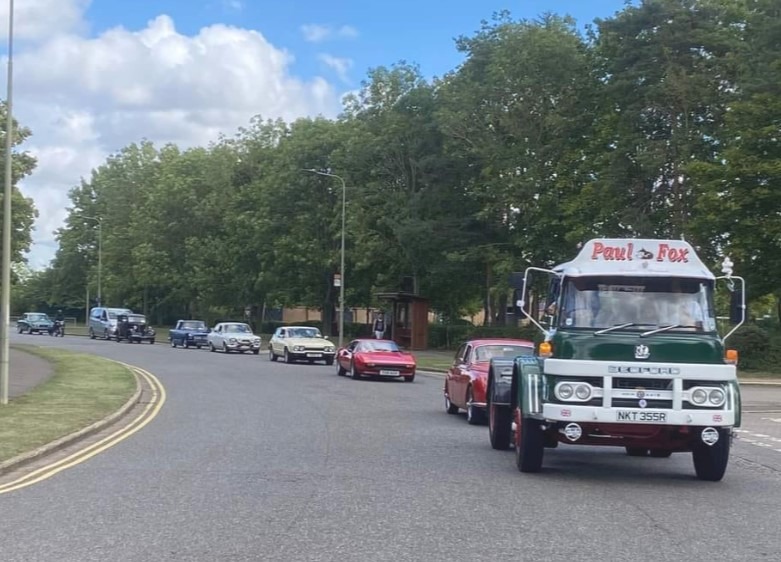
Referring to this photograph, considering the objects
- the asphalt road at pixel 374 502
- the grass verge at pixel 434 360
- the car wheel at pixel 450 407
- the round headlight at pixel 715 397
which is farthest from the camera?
the grass verge at pixel 434 360

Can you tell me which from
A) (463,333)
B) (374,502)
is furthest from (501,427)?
(463,333)

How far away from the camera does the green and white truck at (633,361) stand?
1095 centimetres

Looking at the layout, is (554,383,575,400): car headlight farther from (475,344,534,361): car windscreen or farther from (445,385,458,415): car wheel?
(445,385,458,415): car wheel

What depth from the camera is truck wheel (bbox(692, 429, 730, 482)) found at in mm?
11500

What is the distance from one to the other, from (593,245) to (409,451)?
3977mm

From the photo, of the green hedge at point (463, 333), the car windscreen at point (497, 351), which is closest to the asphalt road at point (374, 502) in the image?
the car windscreen at point (497, 351)

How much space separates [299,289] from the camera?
66812 millimetres

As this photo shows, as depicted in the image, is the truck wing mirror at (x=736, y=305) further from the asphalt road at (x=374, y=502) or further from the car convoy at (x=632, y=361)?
the asphalt road at (x=374, y=502)

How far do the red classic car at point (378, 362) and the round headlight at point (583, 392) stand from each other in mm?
19568

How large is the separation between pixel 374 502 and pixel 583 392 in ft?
8.85

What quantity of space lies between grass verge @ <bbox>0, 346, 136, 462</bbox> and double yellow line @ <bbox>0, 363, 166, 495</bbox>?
550mm

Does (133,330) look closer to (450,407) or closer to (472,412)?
(450,407)

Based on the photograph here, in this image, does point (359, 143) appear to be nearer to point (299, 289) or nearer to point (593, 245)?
point (299, 289)

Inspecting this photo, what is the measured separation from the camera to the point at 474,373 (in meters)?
18.1
